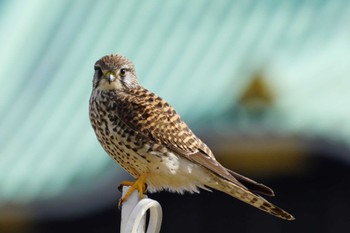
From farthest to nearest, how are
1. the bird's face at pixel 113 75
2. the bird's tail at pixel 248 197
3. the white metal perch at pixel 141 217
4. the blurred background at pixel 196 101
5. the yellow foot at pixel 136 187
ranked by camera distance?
the blurred background at pixel 196 101 < the bird's face at pixel 113 75 < the bird's tail at pixel 248 197 < the yellow foot at pixel 136 187 < the white metal perch at pixel 141 217

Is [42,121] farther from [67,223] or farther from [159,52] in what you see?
[67,223]

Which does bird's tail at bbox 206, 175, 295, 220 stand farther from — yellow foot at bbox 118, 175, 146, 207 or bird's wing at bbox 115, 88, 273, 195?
yellow foot at bbox 118, 175, 146, 207

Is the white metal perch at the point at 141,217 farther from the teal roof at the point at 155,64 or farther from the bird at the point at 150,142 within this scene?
the teal roof at the point at 155,64

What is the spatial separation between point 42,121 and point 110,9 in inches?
65.9

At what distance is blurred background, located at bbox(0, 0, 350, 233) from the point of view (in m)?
8.62

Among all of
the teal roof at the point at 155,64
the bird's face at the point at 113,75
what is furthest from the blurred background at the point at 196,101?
the bird's face at the point at 113,75

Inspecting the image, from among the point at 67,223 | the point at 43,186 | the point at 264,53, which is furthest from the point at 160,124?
the point at 264,53

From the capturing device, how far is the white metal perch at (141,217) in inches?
200

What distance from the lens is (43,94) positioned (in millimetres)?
10734

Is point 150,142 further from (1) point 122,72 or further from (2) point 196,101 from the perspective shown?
(2) point 196,101

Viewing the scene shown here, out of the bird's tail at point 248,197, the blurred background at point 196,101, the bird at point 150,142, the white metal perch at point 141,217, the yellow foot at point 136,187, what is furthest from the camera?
the blurred background at point 196,101

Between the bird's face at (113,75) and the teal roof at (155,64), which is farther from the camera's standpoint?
the teal roof at (155,64)

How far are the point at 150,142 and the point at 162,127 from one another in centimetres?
10

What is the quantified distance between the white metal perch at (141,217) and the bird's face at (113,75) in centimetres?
127
